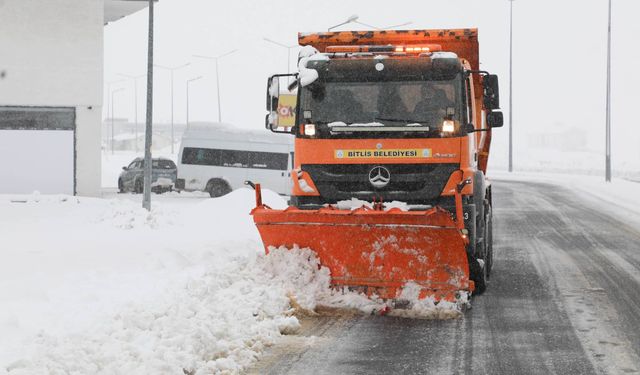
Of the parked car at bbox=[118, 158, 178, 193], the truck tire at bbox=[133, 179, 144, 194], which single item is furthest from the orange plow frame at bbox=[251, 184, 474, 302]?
the truck tire at bbox=[133, 179, 144, 194]

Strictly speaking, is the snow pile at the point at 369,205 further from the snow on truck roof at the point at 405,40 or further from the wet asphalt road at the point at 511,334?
the snow on truck roof at the point at 405,40

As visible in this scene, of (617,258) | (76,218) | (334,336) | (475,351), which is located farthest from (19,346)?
(76,218)

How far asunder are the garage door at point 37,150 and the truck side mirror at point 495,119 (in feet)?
59.7

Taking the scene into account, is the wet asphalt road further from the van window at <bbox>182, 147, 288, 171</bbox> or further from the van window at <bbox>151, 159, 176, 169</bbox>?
the van window at <bbox>151, 159, 176, 169</bbox>

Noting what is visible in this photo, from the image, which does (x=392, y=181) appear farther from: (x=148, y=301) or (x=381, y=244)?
(x=148, y=301)

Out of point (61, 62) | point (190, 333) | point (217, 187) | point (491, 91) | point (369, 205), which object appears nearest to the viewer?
point (190, 333)

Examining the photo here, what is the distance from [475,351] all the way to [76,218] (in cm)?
1446

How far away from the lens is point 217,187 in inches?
1250

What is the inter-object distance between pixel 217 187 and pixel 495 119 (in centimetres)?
2220

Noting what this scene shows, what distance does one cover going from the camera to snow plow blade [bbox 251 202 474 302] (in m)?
8.61

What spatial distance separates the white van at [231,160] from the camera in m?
31.3

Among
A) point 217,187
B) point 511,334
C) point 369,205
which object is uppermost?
point 369,205

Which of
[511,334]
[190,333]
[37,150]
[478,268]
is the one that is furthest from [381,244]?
[37,150]

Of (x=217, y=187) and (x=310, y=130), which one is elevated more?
(x=310, y=130)
